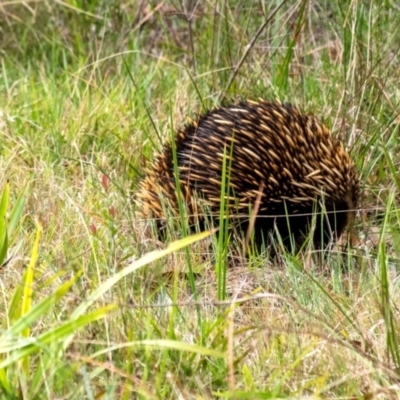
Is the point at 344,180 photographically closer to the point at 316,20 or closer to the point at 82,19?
the point at 316,20

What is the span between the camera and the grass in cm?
161

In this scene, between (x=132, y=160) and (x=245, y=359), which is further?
(x=132, y=160)

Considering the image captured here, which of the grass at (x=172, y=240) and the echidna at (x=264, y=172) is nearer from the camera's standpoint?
the grass at (x=172, y=240)

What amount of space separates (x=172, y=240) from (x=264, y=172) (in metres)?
0.57

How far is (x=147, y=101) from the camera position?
3859 millimetres

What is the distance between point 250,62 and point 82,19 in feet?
4.28

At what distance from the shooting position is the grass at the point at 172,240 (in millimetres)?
1606

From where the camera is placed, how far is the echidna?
2924 millimetres

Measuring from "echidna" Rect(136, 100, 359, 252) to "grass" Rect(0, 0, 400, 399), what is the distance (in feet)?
0.40

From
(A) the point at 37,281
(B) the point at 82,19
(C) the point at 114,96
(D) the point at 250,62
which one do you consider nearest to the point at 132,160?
(C) the point at 114,96

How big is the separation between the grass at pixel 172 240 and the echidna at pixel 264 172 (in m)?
0.12

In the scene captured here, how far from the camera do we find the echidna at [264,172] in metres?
2.92

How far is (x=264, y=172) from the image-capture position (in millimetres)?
2986

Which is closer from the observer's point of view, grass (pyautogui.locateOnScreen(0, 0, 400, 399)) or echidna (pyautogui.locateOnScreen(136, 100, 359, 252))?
grass (pyautogui.locateOnScreen(0, 0, 400, 399))
